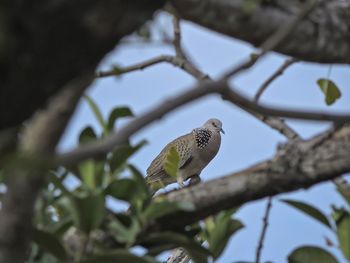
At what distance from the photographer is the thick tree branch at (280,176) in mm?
2385

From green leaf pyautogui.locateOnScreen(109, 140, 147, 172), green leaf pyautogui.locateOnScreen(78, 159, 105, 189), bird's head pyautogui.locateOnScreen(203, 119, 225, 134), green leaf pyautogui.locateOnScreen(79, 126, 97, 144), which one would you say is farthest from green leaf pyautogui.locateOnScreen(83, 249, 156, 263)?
bird's head pyautogui.locateOnScreen(203, 119, 225, 134)

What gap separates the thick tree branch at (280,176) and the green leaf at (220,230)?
0.11m

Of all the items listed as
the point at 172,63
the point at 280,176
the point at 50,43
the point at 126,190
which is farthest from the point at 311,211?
the point at 172,63

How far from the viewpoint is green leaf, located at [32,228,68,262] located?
2264 millimetres

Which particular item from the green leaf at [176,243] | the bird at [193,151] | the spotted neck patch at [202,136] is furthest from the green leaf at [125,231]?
the spotted neck patch at [202,136]

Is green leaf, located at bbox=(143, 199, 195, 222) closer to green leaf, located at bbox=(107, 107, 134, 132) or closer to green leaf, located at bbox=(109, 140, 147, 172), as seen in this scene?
green leaf, located at bbox=(109, 140, 147, 172)

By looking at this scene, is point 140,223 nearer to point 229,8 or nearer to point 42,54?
point 229,8

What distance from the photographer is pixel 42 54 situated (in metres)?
1.55

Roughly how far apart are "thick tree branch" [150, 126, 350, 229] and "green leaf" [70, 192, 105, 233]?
26cm

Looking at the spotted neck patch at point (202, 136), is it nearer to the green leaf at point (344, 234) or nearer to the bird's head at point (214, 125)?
the bird's head at point (214, 125)

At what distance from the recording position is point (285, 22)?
227 cm

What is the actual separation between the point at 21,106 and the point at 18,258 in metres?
0.43

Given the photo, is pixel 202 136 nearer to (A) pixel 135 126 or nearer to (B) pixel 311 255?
(B) pixel 311 255

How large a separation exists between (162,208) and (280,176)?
1.21 feet
